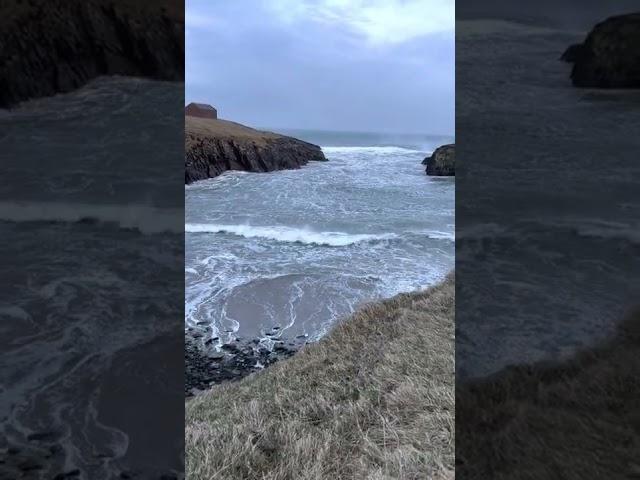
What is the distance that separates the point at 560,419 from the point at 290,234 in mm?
20700

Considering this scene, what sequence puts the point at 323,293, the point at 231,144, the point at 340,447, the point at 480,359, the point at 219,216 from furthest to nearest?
1. the point at 231,144
2. the point at 219,216
3. the point at 323,293
4. the point at 340,447
5. the point at 480,359

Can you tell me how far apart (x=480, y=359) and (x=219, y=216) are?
2311cm

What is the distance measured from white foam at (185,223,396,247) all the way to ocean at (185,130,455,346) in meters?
0.04

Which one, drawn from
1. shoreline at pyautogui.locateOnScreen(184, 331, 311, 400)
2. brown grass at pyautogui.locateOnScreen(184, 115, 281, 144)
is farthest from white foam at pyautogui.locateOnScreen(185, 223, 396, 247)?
shoreline at pyautogui.locateOnScreen(184, 331, 311, 400)

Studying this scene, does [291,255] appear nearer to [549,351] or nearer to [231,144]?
[231,144]

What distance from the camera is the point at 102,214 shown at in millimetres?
1704

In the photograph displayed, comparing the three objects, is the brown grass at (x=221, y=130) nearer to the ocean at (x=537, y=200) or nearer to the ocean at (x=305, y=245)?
the ocean at (x=305, y=245)

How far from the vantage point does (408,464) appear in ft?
11.5

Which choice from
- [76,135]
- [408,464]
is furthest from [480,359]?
[408,464]

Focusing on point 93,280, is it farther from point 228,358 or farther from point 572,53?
point 228,358

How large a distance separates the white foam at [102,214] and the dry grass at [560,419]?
1190 millimetres

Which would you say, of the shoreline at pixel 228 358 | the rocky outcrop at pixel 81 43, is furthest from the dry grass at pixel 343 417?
the rocky outcrop at pixel 81 43

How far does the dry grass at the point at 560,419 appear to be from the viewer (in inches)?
63.7

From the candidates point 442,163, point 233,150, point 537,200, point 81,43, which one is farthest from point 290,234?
point 537,200
